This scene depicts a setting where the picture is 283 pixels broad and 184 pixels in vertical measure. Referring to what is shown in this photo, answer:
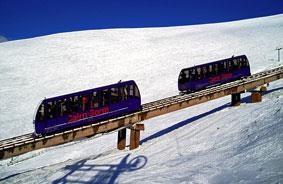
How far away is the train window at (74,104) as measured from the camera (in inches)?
709

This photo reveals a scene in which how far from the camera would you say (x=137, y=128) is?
1941 centimetres

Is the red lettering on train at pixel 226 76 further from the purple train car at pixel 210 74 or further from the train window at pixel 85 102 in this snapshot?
the train window at pixel 85 102

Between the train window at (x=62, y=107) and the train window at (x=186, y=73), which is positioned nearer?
the train window at (x=62, y=107)

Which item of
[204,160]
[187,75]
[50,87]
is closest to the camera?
[204,160]

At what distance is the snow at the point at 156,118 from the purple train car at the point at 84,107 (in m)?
2.23

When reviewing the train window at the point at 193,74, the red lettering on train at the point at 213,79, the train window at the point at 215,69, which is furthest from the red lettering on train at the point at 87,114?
the train window at the point at 215,69

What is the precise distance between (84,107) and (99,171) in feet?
14.5

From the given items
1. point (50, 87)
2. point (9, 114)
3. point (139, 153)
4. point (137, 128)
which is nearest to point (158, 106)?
point (137, 128)

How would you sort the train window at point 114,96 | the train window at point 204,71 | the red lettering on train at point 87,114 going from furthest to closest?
the train window at point 204,71
the train window at point 114,96
the red lettering on train at point 87,114

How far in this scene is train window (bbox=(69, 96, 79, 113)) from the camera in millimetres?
18016

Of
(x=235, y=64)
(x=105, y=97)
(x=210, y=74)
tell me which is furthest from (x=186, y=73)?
(x=105, y=97)

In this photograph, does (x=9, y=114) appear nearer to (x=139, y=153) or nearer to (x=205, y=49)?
(x=139, y=153)

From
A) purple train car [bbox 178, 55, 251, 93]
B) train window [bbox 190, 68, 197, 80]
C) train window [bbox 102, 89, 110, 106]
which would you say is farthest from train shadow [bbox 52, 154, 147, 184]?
train window [bbox 190, 68, 197, 80]

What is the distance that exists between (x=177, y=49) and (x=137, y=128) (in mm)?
42663
